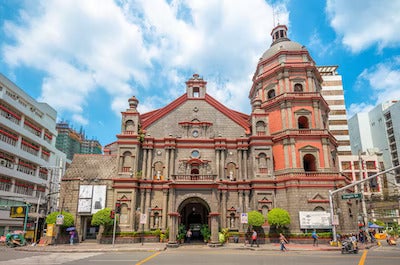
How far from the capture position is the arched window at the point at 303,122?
1409 inches

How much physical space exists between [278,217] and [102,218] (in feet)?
60.0

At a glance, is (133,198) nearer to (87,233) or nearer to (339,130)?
(87,233)

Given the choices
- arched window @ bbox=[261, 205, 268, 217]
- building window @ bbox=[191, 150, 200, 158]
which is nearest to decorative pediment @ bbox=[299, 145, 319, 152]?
arched window @ bbox=[261, 205, 268, 217]

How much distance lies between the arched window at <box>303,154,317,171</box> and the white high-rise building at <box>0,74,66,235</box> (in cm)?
3235

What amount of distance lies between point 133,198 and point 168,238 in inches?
231

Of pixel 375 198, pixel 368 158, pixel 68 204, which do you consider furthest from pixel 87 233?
pixel 368 158

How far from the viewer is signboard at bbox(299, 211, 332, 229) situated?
2989cm

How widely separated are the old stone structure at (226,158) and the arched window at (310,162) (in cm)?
Result: 13

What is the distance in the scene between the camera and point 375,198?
57812 millimetres

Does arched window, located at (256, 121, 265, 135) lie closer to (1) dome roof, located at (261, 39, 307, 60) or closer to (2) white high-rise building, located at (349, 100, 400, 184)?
(1) dome roof, located at (261, 39, 307, 60)

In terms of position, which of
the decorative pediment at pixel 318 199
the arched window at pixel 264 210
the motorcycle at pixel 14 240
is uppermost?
the decorative pediment at pixel 318 199

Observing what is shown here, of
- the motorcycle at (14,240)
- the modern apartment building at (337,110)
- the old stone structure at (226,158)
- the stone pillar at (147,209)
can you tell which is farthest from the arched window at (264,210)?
the modern apartment building at (337,110)

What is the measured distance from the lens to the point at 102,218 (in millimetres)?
29859

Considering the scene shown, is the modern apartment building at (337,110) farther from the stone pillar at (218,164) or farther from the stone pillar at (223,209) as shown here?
the stone pillar at (223,209)
